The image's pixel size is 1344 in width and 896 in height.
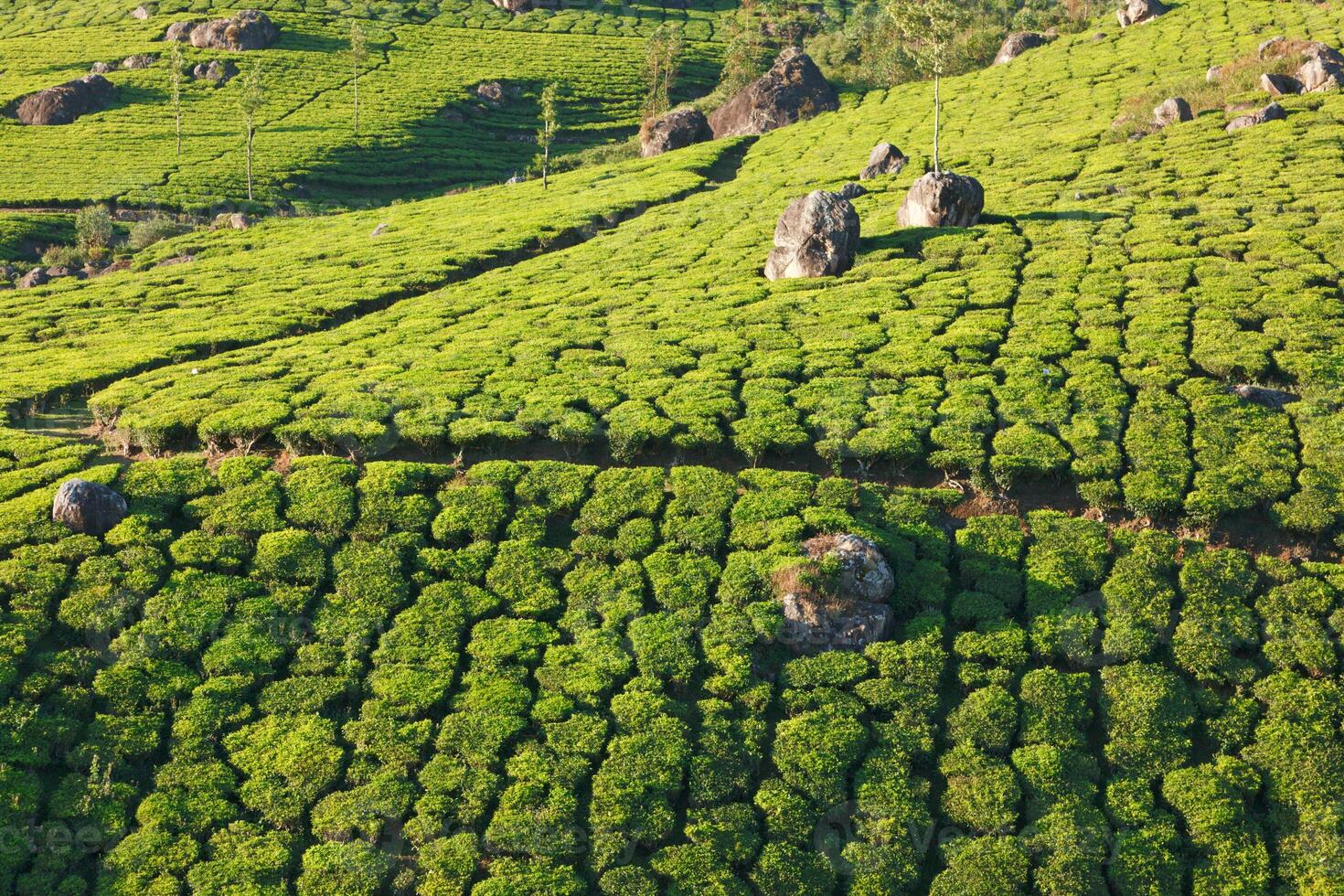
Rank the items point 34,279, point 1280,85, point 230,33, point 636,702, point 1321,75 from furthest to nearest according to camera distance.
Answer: point 230,33
point 1280,85
point 1321,75
point 34,279
point 636,702

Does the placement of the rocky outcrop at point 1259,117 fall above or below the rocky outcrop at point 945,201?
above

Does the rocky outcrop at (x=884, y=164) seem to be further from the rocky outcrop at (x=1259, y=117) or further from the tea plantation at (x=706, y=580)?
the rocky outcrop at (x=1259, y=117)

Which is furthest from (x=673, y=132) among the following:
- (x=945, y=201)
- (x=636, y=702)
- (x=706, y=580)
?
(x=636, y=702)

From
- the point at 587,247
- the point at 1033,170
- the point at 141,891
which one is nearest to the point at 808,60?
the point at 1033,170

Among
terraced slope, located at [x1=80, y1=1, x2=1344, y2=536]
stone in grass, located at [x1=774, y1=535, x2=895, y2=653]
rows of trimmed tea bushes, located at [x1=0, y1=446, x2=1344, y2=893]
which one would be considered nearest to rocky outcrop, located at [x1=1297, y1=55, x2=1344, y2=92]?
terraced slope, located at [x1=80, y1=1, x2=1344, y2=536]

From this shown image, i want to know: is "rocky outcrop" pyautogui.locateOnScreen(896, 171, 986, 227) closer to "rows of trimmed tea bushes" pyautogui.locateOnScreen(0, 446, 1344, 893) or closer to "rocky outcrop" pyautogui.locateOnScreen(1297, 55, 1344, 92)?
"rows of trimmed tea bushes" pyautogui.locateOnScreen(0, 446, 1344, 893)

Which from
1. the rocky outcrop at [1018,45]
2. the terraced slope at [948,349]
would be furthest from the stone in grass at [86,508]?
the rocky outcrop at [1018,45]

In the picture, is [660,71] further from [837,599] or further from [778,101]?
[837,599]
